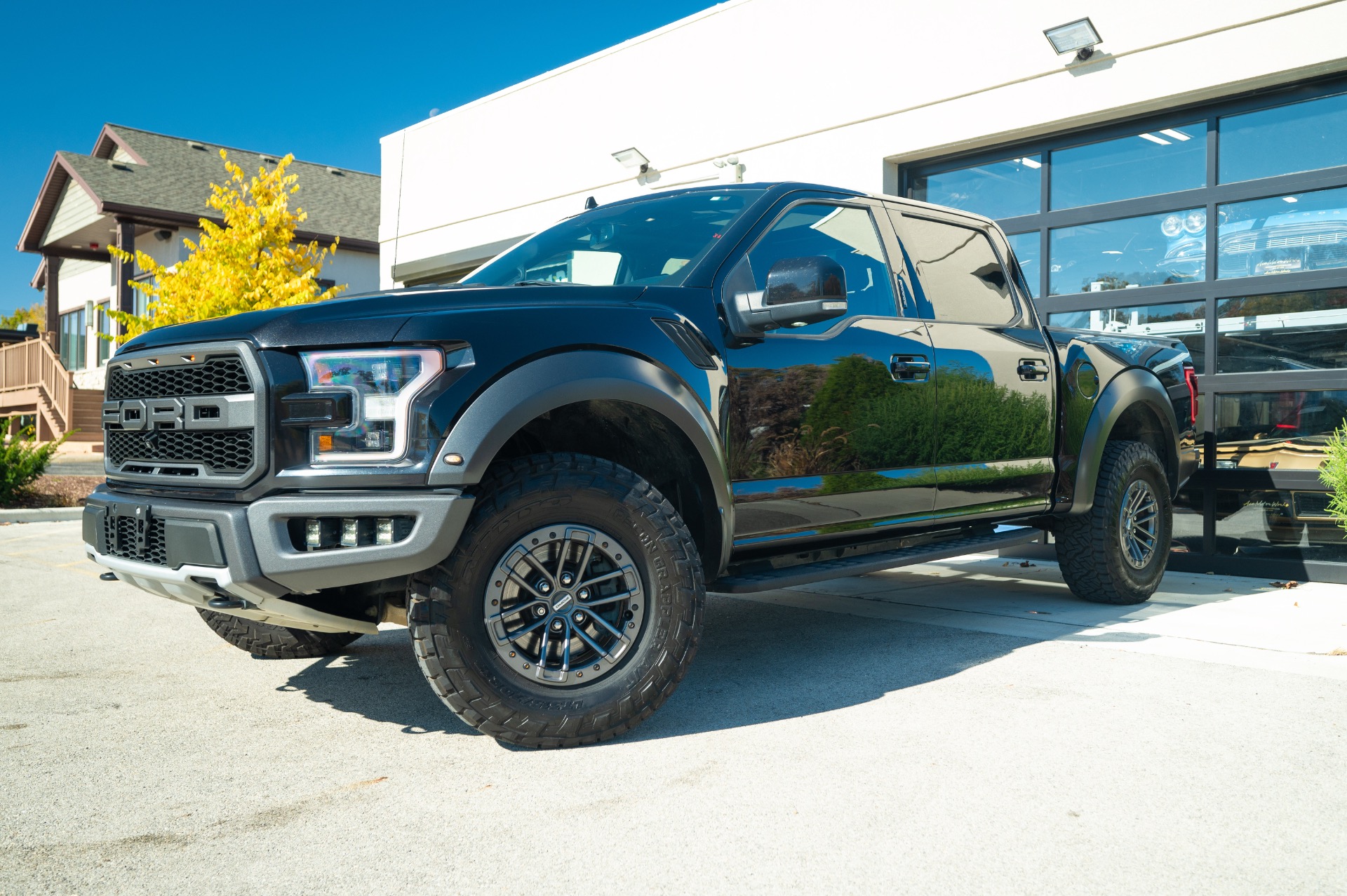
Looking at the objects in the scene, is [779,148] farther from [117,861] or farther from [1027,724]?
[117,861]

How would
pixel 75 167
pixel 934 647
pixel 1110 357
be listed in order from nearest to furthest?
pixel 934 647, pixel 1110 357, pixel 75 167

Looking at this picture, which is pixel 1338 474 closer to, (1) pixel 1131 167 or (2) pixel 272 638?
(1) pixel 1131 167

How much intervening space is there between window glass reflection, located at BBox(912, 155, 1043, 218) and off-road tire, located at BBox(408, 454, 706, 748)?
617cm

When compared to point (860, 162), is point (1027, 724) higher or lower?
lower

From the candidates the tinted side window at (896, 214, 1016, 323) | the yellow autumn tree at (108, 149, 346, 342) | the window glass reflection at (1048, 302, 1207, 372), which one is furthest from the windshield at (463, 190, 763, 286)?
the yellow autumn tree at (108, 149, 346, 342)

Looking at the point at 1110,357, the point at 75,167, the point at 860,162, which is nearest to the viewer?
the point at 1110,357

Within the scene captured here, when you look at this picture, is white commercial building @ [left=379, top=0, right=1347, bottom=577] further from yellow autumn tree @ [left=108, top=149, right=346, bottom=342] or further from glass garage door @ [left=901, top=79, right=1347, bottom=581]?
yellow autumn tree @ [left=108, top=149, right=346, bottom=342]

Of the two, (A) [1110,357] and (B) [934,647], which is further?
(A) [1110,357]

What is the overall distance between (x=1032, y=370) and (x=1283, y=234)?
3.21 m

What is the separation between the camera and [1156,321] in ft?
25.4

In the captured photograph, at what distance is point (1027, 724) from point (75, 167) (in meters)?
26.6

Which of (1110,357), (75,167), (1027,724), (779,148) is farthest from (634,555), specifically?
(75,167)

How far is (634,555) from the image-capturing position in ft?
11.1

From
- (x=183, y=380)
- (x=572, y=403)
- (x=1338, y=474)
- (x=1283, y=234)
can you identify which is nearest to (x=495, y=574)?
(x=572, y=403)
